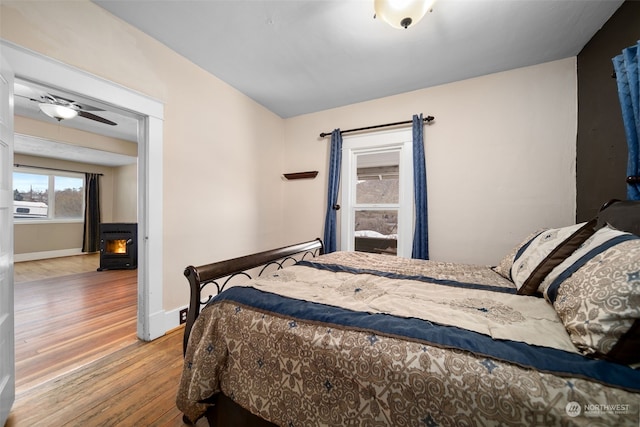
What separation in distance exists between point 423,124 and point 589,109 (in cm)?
132

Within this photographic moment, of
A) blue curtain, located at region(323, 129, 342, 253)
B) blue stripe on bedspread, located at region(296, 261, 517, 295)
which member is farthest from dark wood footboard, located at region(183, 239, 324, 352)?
blue curtain, located at region(323, 129, 342, 253)

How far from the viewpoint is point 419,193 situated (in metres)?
2.68

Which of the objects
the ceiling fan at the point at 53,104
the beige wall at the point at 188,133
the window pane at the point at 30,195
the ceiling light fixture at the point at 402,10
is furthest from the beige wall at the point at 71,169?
the ceiling light fixture at the point at 402,10

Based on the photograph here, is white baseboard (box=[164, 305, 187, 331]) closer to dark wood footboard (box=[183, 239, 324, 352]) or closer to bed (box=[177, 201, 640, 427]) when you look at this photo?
dark wood footboard (box=[183, 239, 324, 352])

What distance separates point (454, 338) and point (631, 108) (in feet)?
6.38

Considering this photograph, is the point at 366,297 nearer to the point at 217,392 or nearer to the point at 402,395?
the point at 402,395

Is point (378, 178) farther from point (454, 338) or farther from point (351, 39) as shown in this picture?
point (454, 338)

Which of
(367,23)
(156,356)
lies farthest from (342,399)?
(367,23)

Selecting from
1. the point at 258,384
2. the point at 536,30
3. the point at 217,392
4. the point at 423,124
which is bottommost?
the point at 217,392

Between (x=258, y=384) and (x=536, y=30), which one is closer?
(x=258, y=384)

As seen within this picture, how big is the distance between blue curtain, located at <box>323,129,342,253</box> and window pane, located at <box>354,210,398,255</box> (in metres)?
0.35

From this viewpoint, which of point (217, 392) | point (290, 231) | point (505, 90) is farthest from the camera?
point (290, 231)

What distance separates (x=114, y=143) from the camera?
15.4 feet

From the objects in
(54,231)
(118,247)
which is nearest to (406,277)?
(118,247)
